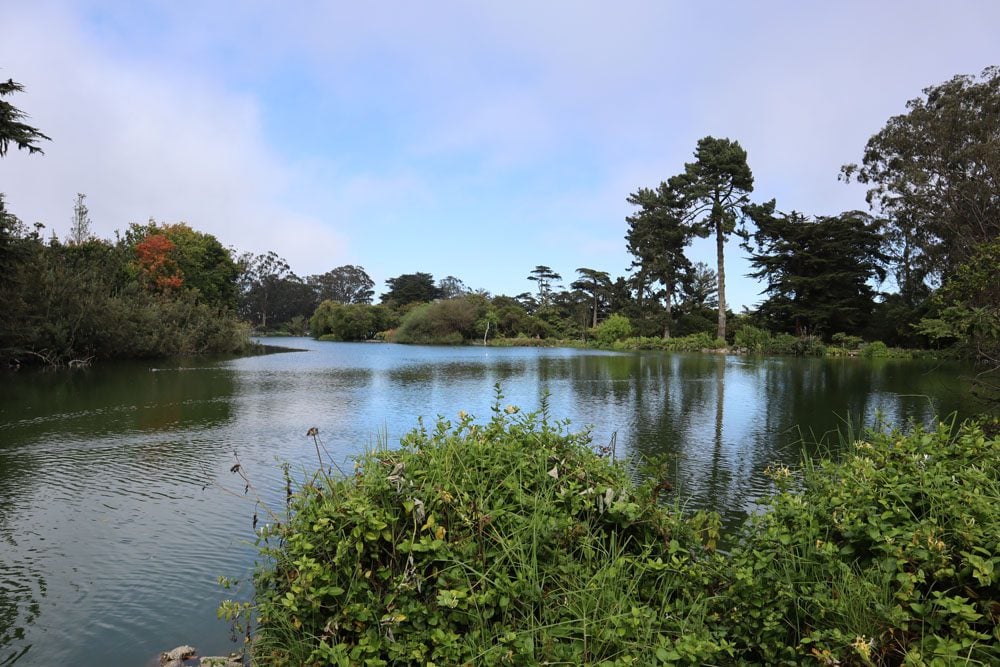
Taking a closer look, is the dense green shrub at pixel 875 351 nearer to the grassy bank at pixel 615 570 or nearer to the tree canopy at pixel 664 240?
the tree canopy at pixel 664 240

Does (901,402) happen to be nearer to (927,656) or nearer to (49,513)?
(927,656)

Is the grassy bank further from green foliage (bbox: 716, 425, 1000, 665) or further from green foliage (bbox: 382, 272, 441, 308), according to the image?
green foliage (bbox: 382, 272, 441, 308)

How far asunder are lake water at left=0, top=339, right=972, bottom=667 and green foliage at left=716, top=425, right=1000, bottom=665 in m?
1.01

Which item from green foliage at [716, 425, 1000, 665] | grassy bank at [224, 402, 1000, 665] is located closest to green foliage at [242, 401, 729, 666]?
grassy bank at [224, 402, 1000, 665]

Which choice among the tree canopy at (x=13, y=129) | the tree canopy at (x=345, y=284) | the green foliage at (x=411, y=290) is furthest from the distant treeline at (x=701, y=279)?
the tree canopy at (x=345, y=284)

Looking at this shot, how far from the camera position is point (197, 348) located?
29.0 meters

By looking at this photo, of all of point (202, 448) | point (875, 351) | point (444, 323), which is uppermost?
point (444, 323)

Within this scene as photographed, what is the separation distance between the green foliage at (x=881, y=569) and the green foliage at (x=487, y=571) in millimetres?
276

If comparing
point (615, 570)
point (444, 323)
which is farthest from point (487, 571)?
point (444, 323)

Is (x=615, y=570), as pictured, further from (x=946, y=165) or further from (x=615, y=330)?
(x=615, y=330)

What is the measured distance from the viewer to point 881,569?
222cm

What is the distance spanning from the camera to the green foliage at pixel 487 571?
88.0 inches

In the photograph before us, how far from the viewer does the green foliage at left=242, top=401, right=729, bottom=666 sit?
7.33 ft

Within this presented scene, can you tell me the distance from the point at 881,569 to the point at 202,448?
8.36m
